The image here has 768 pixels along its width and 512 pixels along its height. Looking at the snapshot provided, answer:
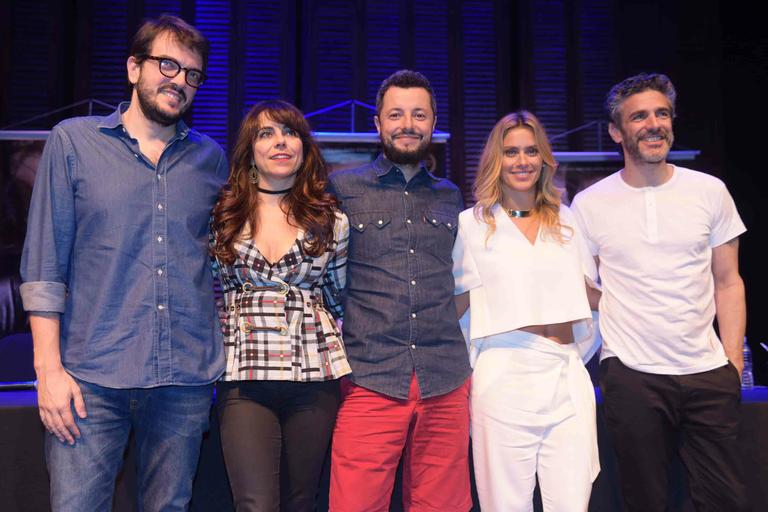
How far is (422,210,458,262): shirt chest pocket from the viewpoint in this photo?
243 centimetres

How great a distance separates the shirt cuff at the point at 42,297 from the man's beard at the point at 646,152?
2.06 meters

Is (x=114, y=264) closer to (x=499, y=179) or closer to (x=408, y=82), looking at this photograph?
(x=408, y=82)

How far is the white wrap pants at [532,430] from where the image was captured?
2273 mm

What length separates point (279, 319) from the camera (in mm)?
2090

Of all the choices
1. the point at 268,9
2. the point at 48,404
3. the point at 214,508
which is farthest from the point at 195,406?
the point at 268,9

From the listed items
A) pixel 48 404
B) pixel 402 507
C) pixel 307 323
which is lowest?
pixel 402 507

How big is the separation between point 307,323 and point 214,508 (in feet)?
2.72

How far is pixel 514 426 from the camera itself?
230 centimetres

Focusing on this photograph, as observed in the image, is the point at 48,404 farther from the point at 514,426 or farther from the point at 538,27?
the point at 538,27

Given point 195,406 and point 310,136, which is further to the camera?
point 310,136

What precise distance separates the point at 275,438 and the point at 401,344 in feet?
1.71

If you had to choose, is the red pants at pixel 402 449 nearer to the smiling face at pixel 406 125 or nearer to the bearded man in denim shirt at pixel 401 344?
the bearded man in denim shirt at pixel 401 344

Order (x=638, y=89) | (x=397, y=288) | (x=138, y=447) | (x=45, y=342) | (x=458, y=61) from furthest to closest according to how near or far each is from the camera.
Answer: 1. (x=458, y=61)
2. (x=638, y=89)
3. (x=397, y=288)
4. (x=138, y=447)
5. (x=45, y=342)

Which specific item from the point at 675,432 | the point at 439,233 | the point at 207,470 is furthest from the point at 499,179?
the point at 207,470
